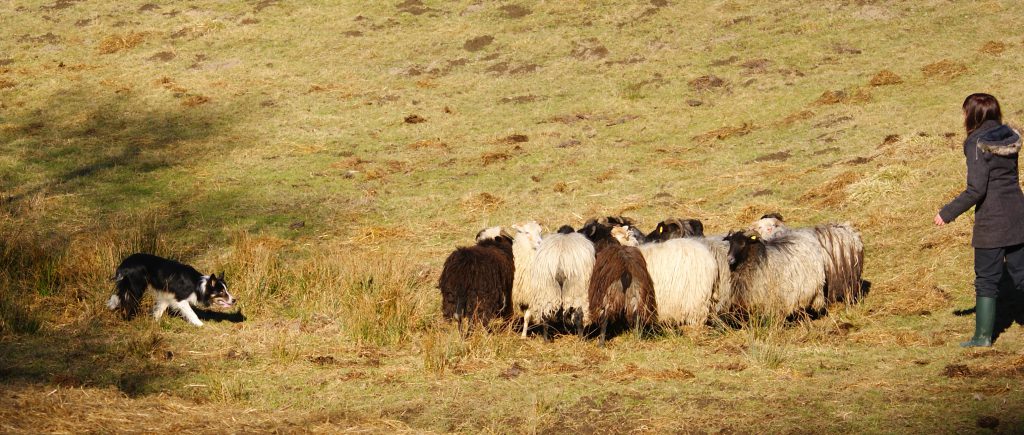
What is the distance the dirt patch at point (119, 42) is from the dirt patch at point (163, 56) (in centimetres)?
118

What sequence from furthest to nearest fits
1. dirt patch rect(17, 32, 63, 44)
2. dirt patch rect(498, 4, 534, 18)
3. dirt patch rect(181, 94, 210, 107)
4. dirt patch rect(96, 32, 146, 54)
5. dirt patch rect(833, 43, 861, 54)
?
dirt patch rect(17, 32, 63, 44)
dirt patch rect(498, 4, 534, 18)
dirt patch rect(96, 32, 146, 54)
dirt patch rect(181, 94, 210, 107)
dirt patch rect(833, 43, 861, 54)

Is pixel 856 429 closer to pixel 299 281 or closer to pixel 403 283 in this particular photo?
pixel 403 283

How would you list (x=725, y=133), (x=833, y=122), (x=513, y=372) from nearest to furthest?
(x=513, y=372), (x=833, y=122), (x=725, y=133)

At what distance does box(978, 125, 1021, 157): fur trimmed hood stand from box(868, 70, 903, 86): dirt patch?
1217 cm

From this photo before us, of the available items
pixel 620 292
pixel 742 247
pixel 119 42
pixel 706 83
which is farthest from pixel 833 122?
pixel 119 42

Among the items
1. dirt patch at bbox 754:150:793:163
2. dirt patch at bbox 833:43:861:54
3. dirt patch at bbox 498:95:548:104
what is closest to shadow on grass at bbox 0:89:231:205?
dirt patch at bbox 498:95:548:104

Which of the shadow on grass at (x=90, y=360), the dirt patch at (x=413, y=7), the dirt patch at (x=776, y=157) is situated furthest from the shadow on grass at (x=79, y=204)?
the dirt patch at (x=776, y=157)

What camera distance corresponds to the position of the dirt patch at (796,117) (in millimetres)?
18844

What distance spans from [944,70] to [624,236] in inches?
471

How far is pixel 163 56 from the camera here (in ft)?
84.4

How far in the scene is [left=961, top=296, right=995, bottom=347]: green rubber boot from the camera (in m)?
8.31

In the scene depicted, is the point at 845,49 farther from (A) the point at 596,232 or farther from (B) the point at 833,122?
(A) the point at 596,232

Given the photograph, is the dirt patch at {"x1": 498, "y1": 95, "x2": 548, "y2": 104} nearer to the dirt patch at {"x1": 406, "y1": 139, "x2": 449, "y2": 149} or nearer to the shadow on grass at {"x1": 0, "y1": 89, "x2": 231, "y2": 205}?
the dirt patch at {"x1": 406, "y1": 139, "x2": 449, "y2": 149}

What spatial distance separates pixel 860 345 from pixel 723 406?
2.43 meters
